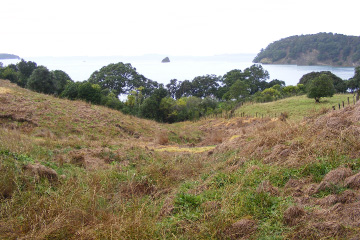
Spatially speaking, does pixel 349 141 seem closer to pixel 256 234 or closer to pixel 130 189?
pixel 256 234

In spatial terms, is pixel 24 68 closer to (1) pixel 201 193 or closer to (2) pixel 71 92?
(2) pixel 71 92

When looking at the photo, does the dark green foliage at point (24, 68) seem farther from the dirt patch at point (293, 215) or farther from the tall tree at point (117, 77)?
the dirt patch at point (293, 215)

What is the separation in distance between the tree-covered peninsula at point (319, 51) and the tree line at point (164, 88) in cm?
2005

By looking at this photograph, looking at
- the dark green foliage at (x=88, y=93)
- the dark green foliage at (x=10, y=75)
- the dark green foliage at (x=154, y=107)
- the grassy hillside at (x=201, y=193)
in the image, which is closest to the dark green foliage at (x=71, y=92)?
the dark green foliage at (x=88, y=93)

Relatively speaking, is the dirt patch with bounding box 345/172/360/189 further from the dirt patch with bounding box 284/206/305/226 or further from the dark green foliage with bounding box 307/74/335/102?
the dark green foliage with bounding box 307/74/335/102

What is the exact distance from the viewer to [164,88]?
37312 millimetres

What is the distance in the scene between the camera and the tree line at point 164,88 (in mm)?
28580

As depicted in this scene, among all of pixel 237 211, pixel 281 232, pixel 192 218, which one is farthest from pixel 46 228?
pixel 281 232

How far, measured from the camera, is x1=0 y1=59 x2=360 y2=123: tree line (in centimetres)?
2858

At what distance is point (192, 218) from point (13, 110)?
13.5 meters

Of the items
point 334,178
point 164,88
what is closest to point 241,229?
point 334,178

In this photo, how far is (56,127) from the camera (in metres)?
13.5

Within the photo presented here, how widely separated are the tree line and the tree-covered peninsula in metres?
20.0

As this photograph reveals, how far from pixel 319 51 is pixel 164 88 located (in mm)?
56585
